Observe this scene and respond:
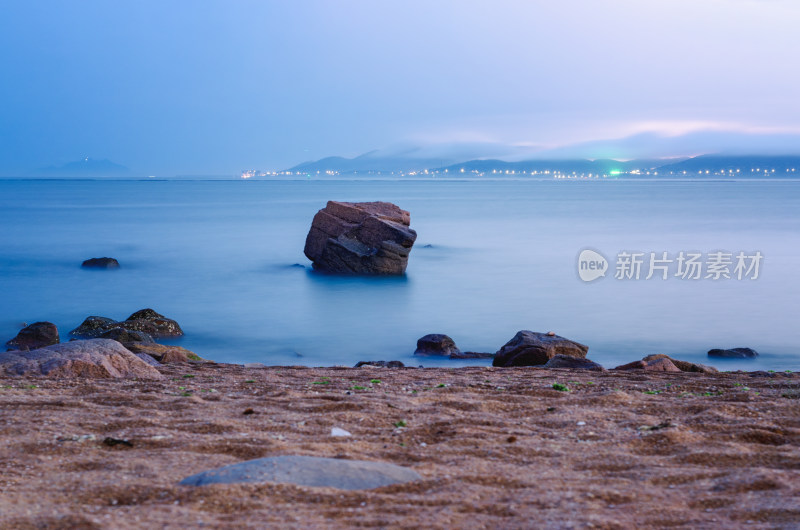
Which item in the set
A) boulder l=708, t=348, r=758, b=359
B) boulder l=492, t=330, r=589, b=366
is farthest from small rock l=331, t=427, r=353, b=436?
boulder l=708, t=348, r=758, b=359

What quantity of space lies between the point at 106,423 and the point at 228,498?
2599 millimetres

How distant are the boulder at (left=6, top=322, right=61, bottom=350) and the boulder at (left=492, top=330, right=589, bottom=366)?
9.11m

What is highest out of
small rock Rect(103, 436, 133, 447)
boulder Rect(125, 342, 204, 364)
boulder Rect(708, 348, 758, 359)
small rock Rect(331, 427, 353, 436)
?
small rock Rect(103, 436, 133, 447)

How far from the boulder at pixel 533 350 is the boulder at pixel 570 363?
0.41 m

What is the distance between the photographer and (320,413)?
287 inches

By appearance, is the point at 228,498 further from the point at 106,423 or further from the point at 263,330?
the point at 263,330

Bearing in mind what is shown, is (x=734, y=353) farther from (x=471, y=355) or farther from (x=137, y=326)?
(x=137, y=326)

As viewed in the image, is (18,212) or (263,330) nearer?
(263,330)

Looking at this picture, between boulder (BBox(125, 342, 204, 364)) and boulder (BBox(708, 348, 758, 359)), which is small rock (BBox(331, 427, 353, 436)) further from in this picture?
boulder (BBox(708, 348, 758, 359))

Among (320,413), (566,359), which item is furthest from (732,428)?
(566,359)

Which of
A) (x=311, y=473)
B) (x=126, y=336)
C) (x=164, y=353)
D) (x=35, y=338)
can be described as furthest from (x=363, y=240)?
(x=311, y=473)

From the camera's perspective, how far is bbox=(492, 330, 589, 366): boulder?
43.9 feet

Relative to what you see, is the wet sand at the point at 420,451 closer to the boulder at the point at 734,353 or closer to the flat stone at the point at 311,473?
the flat stone at the point at 311,473

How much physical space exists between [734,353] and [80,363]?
12.7m
